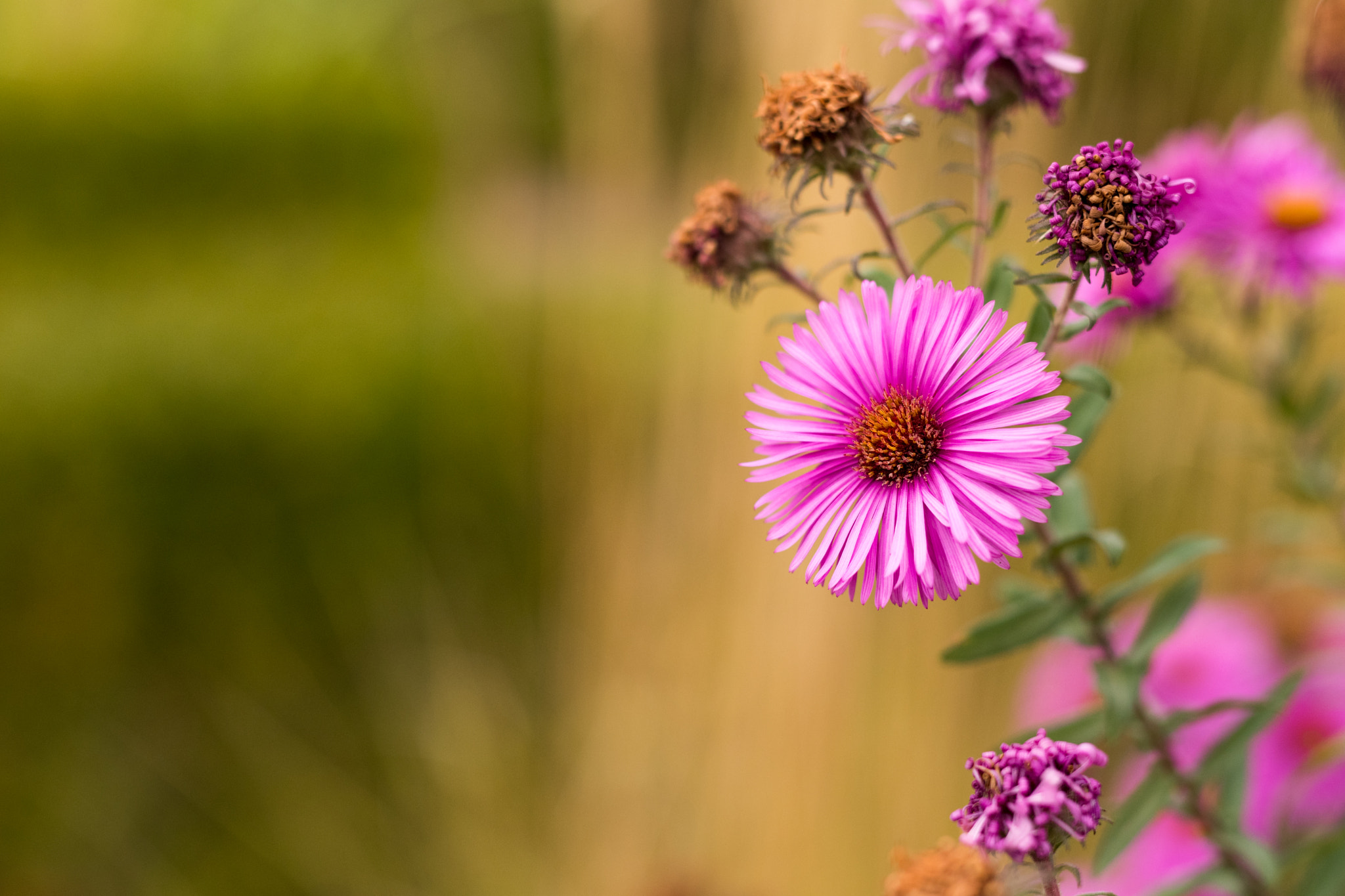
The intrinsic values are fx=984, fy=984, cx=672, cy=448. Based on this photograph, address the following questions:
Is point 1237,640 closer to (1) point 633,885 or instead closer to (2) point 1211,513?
(2) point 1211,513

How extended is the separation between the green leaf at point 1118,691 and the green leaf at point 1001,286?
0.10 meters

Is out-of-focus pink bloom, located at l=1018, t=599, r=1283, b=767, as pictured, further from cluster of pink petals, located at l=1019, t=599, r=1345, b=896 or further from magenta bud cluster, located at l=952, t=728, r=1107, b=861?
magenta bud cluster, located at l=952, t=728, r=1107, b=861

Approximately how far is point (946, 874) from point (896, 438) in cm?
8

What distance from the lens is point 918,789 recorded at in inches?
22.8

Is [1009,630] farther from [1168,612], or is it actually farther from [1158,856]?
[1158,856]

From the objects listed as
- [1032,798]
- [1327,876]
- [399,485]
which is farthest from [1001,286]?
[399,485]

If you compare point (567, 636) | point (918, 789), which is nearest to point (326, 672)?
point (567, 636)

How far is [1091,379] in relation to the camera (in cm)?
20

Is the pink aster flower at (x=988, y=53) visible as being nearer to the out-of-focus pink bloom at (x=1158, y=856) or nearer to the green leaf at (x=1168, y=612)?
the green leaf at (x=1168, y=612)

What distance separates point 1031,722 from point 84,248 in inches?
53.4

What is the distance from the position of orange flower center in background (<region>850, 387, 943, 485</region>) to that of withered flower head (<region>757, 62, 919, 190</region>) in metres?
0.06

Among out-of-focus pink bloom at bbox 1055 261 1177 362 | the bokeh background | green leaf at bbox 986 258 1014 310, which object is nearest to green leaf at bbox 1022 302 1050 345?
green leaf at bbox 986 258 1014 310

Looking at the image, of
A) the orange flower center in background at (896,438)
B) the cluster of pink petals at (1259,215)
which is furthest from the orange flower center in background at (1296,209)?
the orange flower center in background at (896,438)

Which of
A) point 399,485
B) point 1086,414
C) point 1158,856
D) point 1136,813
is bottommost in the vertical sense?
point 399,485
